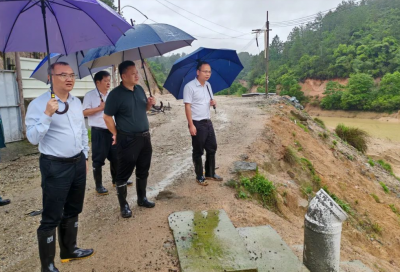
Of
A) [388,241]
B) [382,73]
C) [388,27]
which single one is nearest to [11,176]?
[388,241]

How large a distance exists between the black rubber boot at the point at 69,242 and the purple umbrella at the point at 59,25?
1.66 metres

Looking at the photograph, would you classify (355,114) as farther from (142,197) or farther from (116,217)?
(116,217)

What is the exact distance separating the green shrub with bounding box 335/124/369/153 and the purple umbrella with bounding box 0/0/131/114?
1467cm

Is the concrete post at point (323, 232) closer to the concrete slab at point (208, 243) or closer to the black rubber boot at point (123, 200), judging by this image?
the concrete slab at point (208, 243)

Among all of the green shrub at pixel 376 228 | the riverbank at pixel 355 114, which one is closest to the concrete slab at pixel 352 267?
the green shrub at pixel 376 228

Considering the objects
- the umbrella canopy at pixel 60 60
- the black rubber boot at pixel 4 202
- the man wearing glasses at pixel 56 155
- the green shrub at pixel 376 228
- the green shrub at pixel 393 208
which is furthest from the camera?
the green shrub at pixel 393 208

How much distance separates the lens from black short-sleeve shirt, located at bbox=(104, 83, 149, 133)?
338 cm

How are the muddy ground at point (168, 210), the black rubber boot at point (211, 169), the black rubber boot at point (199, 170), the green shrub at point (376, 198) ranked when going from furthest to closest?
the green shrub at point (376, 198), the black rubber boot at point (211, 169), the black rubber boot at point (199, 170), the muddy ground at point (168, 210)

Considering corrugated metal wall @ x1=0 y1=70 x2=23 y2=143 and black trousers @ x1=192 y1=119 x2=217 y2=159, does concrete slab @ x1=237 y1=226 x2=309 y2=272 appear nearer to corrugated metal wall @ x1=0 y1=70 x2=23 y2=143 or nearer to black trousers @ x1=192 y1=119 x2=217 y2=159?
black trousers @ x1=192 y1=119 x2=217 y2=159

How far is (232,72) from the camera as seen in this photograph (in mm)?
5383

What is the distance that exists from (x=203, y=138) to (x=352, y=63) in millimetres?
47358

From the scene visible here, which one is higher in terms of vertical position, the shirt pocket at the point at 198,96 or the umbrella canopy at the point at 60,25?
the umbrella canopy at the point at 60,25

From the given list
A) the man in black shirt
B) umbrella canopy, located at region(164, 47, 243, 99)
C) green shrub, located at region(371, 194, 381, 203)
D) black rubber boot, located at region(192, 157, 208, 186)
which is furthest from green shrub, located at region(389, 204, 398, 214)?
the man in black shirt

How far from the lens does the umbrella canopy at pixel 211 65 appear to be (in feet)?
15.4
